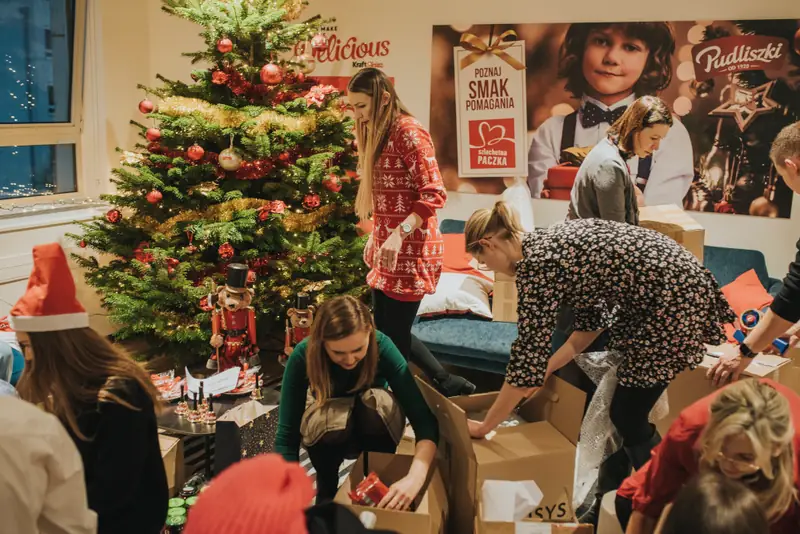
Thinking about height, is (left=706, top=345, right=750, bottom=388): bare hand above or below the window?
below

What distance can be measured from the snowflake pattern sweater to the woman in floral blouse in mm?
491

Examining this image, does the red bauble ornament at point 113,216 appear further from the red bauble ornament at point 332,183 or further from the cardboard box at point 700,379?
the cardboard box at point 700,379

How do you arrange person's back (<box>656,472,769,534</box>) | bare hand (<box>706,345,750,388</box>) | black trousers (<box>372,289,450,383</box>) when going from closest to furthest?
person's back (<box>656,472,769,534</box>), bare hand (<box>706,345,750,388</box>), black trousers (<box>372,289,450,383</box>)

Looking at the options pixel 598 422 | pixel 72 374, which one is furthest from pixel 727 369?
pixel 72 374

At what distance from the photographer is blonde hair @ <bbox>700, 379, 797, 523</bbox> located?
142cm

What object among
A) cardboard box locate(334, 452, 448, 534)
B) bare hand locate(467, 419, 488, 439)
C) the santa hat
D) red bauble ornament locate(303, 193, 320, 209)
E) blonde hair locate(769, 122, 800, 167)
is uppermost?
blonde hair locate(769, 122, 800, 167)

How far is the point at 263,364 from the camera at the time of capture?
366cm

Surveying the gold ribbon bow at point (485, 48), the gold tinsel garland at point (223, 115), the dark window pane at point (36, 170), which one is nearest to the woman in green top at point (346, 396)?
the gold tinsel garland at point (223, 115)

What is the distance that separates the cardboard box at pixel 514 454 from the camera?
2084 millimetres

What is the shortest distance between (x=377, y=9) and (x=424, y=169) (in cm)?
Result: 215

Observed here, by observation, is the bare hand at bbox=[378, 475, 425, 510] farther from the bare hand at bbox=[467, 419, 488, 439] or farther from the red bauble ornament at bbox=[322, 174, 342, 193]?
the red bauble ornament at bbox=[322, 174, 342, 193]

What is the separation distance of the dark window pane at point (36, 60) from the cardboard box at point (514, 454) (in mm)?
3170

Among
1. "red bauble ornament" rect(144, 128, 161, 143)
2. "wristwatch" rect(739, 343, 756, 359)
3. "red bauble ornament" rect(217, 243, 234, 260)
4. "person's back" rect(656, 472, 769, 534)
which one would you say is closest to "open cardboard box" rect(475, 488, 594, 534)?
"person's back" rect(656, 472, 769, 534)

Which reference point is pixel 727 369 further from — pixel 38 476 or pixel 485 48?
pixel 485 48
